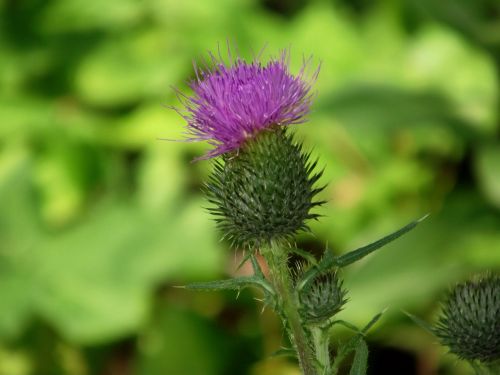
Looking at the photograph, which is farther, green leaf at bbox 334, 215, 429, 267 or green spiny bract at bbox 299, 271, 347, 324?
green spiny bract at bbox 299, 271, 347, 324

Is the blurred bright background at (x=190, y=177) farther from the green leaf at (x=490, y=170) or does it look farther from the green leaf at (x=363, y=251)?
the green leaf at (x=363, y=251)

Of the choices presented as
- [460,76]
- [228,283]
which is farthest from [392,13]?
[228,283]

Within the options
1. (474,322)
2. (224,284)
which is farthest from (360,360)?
(474,322)

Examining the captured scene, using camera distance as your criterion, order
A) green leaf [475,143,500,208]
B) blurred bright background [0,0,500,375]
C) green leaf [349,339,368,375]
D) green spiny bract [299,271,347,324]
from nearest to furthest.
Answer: green leaf [349,339,368,375] < green spiny bract [299,271,347,324] < green leaf [475,143,500,208] < blurred bright background [0,0,500,375]

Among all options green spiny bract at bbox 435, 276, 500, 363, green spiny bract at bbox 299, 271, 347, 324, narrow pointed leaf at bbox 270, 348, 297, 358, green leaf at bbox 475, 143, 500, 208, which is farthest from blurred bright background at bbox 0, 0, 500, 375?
narrow pointed leaf at bbox 270, 348, 297, 358

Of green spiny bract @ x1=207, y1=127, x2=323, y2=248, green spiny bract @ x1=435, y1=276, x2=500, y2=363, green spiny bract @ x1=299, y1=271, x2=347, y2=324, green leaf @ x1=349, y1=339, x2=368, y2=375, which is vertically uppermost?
green spiny bract @ x1=207, y1=127, x2=323, y2=248

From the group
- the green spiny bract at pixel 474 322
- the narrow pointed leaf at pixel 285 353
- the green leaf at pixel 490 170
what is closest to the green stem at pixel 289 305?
the narrow pointed leaf at pixel 285 353

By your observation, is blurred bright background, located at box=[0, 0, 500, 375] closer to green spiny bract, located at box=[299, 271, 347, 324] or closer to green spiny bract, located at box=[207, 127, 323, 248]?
green spiny bract, located at box=[207, 127, 323, 248]
